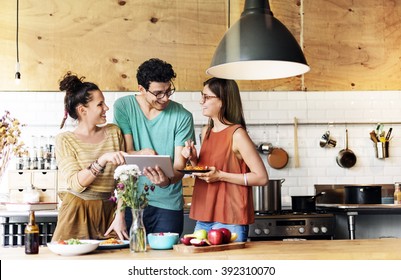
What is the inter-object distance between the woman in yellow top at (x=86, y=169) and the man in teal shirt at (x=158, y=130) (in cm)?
19

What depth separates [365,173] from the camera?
6758mm

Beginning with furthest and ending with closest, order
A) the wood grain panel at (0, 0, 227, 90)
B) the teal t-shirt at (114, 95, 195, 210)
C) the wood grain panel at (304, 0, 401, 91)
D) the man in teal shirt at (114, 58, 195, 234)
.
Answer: the wood grain panel at (304, 0, 401, 91)
the wood grain panel at (0, 0, 227, 90)
the teal t-shirt at (114, 95, 195, 210)
the man in teal shirt at (114, 58, 195, 234)

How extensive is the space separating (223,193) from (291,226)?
2121 millimetres

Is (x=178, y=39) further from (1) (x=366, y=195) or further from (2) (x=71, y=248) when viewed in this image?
(2) (x=71, y=248)

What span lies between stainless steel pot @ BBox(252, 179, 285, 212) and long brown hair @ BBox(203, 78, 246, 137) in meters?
2.05

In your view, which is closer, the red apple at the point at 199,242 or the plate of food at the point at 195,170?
the red apple at the point at 199,242

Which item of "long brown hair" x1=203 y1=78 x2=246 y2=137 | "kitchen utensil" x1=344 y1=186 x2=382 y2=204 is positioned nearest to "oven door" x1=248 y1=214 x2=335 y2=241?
"kitchen utensil" x1=344 y1=186 x2=382 y2=204

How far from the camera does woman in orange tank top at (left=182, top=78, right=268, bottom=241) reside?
3.70 m

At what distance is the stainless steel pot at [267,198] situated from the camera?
5.86 meters

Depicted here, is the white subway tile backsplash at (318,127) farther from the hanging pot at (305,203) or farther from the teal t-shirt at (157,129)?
Result: the teal t-shirt at (157,129)

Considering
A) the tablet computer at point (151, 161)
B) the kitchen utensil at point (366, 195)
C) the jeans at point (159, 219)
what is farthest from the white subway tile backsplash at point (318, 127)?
the tablet computer at point (151, 161)

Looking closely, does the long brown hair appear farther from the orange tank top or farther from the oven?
the oven
